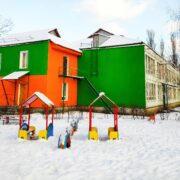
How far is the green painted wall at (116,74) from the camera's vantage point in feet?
68.4

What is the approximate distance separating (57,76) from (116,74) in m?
6.37

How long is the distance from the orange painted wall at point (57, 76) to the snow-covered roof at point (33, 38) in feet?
2.39

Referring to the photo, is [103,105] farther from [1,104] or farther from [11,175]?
[11,175]

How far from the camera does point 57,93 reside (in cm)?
2077

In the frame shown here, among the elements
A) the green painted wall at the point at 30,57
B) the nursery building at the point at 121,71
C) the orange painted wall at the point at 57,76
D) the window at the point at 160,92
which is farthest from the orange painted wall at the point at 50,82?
the window at the point at 160,92

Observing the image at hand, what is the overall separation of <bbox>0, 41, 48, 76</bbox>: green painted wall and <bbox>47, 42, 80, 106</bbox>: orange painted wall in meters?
0.59

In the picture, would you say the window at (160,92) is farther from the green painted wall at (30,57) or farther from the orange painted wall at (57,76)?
the green painted wall at (30,57)

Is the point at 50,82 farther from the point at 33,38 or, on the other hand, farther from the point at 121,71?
the point at 121,71

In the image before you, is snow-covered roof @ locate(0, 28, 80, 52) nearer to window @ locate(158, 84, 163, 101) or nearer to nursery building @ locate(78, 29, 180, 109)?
nursery building @ locate(78, 29, 180, 109)

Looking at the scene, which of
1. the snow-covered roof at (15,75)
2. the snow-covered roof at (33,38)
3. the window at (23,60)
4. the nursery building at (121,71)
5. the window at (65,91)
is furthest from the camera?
the window at (65,91)

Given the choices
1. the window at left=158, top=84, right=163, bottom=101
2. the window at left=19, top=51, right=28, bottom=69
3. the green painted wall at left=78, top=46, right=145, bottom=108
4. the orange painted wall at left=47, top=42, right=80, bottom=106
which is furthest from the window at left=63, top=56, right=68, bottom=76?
the window at left=158, top=84, right=163, bottom=101

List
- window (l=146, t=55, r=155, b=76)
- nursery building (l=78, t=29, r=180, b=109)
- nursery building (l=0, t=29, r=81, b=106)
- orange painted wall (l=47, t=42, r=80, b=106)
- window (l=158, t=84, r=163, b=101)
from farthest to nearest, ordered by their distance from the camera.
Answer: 1. window (l=158, t=84, r=163, b=101)
2. window (l=146, t=55, r=155, b=76)
3. nursery building (l=78, t=29, r=180, b=109)
4. orange painted wall (l=47, t=42, r=80, b=106)
5. nursery building (l=0, t=29, r=81, b=106)

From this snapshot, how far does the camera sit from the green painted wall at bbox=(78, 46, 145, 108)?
20.9 meters

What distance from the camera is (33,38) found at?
70.4 ft
